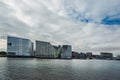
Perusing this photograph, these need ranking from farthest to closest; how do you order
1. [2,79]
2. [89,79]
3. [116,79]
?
[116,79] < [89,79] < [2,79]

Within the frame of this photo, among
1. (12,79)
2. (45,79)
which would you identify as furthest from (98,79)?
(12,79)

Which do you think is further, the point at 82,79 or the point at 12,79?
the point at 82,79

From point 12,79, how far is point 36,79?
5.92 m

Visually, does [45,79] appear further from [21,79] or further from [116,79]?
[116,79]

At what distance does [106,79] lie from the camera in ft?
153

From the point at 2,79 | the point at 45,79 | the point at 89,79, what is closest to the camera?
the point at 2,79

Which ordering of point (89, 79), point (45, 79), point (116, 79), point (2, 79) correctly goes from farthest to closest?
1. point (116, 79)
2. point (89, 79)
3. point (45, 79)
4. point (2, 79)

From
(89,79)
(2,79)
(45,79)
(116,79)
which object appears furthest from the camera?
(116,79)

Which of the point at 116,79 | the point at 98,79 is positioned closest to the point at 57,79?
the point at 98,79

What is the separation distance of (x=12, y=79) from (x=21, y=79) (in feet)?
7.13

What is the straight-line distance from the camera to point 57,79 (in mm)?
42125

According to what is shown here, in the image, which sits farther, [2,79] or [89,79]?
[89,79]

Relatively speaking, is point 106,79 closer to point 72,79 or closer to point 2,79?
point 72,79

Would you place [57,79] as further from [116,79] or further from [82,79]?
[116,79]
